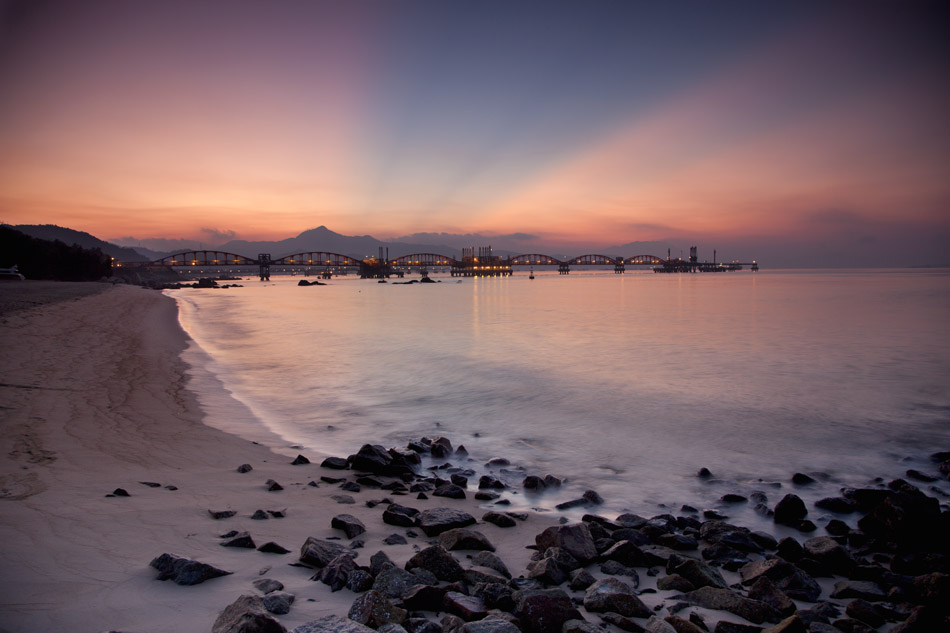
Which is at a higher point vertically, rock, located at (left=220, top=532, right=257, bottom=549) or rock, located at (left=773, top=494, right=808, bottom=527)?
rock, located at (left=220, top=532, right=257, bottom=549)

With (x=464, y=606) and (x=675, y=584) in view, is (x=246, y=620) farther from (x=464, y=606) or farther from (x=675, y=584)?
(x=675, y=584)

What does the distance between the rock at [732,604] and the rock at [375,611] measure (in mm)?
1829

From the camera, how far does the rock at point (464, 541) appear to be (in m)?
3.82

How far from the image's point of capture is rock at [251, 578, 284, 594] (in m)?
2.92

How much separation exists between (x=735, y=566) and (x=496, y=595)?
1972mm

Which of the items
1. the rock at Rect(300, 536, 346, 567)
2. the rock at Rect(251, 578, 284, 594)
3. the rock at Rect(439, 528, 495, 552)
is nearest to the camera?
the rock at Rect(251, 578, 284, 594)

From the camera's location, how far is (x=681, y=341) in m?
20.2

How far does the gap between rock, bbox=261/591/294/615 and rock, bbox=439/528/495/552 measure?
4.29 feet

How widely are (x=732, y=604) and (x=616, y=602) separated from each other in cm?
74

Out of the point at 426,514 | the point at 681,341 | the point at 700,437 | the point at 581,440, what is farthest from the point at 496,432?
the point at 681,341

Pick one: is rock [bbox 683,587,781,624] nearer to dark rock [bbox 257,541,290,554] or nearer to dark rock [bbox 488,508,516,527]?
dark rock [bbox 488,508,516,527]

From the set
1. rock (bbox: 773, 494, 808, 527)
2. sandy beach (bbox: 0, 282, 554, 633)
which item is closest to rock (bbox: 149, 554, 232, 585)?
sandy beach (bbox: 0, 282, 554, 633)

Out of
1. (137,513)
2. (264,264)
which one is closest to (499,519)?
(137,513)

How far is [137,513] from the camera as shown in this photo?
396 centimetres
